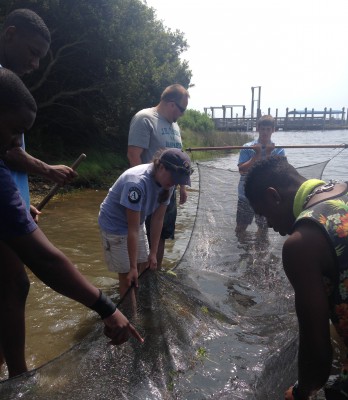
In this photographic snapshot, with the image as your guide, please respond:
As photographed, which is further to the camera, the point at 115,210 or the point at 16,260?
the point at 115,210

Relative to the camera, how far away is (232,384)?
7.65 feet

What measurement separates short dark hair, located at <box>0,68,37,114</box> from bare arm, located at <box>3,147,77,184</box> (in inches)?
31.1

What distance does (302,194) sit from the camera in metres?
1.74

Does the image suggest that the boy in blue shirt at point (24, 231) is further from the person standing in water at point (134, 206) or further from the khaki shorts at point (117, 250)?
the khaki shorts at point (117, 250)

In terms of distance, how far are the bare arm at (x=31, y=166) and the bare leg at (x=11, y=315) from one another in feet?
1.93

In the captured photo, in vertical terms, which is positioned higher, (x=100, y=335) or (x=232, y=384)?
(x=100, y=335)

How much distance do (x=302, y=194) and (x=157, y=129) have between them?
240 centimetres

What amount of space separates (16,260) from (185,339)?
104 cm

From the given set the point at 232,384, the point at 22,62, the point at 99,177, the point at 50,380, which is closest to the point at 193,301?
the point at 232,384

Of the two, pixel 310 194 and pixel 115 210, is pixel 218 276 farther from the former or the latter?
pixel 310 194

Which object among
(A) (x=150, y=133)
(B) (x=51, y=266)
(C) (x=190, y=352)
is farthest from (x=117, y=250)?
(B) (x=51, y=266)

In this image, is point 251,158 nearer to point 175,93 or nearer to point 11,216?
point 175,93

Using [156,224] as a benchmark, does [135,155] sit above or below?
above

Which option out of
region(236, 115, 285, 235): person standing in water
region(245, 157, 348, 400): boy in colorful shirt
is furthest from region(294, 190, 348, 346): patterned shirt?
region(236, 115, 285, 235): person standing in water
